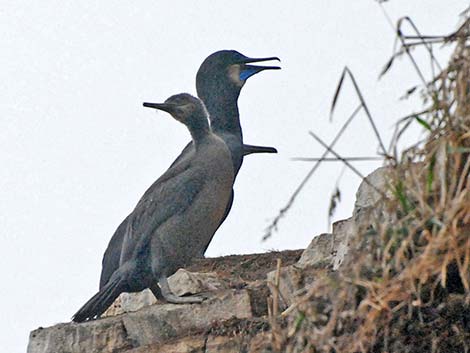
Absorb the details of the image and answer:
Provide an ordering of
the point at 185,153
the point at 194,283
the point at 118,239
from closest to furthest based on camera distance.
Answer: the point at 194,283 < the point at 118,239 < the point at 185,153

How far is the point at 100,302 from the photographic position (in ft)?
27.6

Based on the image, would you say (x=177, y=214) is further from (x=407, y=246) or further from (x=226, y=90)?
(x=407, y=246)

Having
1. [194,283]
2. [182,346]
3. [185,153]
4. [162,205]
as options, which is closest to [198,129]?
[162,205]

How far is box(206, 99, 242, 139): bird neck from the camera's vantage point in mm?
11914

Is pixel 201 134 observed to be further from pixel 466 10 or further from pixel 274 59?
pixel 466 10

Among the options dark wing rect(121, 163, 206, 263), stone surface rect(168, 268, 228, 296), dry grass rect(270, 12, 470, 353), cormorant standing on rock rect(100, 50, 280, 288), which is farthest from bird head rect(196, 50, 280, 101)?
dry grass rect(270, 12, 470, 353)

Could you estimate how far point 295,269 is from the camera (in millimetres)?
6449

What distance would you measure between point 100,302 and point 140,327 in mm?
1360

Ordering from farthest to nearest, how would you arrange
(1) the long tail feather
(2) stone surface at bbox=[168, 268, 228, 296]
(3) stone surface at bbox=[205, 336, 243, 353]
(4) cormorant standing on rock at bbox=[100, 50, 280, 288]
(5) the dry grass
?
(4) cormorant standing on rock at bbox=[100, 50, 280, 288], (2) stone surface at bbox=[168, 268, 228, 296], (1) the long tail feather, (3) stone surface at bbox=[205, 336, 243, 353], (5) the dry grass

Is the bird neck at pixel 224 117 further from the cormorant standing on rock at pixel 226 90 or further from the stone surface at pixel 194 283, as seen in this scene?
the stone surface at pixel 194 283

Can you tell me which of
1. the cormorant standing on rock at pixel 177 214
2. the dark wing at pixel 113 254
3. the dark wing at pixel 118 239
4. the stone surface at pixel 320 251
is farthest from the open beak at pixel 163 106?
the stone surface at pixel 320 251

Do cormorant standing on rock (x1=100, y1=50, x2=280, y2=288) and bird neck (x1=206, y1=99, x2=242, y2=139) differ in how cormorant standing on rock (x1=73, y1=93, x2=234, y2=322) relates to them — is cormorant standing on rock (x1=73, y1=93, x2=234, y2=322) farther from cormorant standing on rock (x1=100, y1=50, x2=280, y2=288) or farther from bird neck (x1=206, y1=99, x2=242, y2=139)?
bird neck (x1=206, y1=99, x2=242, y2=139)

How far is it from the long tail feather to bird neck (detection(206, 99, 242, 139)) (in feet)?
11.2

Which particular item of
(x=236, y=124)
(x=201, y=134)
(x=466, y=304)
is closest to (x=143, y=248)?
(x=201, y=134)
